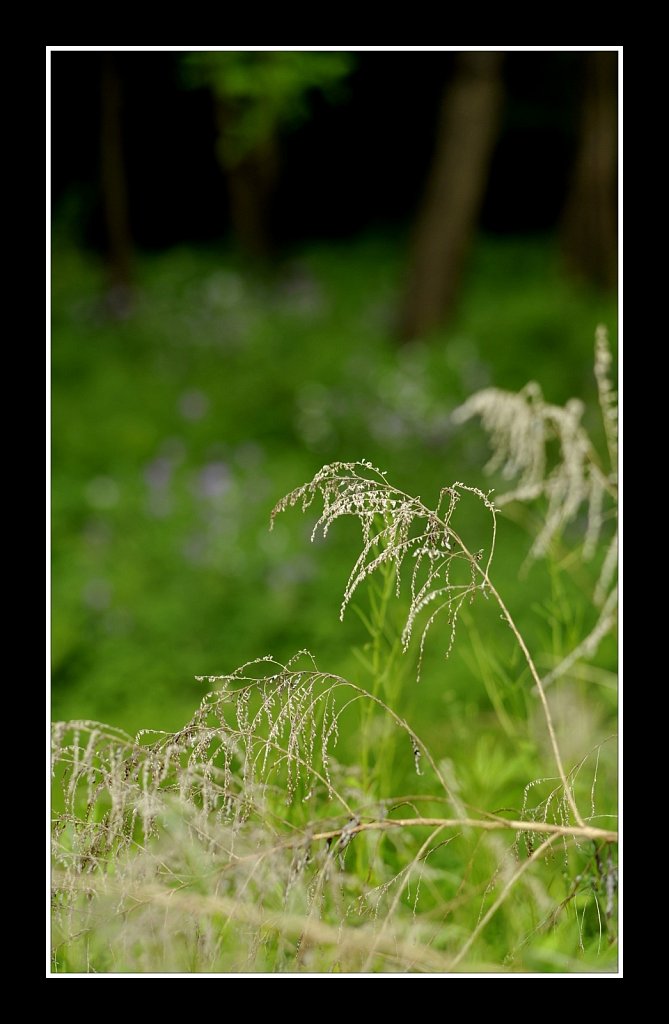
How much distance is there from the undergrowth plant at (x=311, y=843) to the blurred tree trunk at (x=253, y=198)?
24.2 feet

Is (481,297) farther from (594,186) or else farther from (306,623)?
(306,623)

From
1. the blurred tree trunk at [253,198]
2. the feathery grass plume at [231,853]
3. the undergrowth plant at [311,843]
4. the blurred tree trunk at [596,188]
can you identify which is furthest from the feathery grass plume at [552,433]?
the blurred tree trunk at [253,198]

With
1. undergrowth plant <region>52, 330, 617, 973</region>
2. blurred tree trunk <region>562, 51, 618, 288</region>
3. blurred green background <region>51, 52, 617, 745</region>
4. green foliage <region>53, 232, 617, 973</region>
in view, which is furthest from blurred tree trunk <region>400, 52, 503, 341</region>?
undergrowth plant <region>52, 330, 617, 973</region>

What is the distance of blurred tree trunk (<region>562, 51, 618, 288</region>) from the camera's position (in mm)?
6840

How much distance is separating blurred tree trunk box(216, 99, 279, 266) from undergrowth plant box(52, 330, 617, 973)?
24.2 ft

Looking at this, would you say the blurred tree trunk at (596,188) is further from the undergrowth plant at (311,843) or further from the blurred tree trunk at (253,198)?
the undergrowth plant at (311,843)

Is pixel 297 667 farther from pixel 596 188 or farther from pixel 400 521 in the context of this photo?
pixel 596 188

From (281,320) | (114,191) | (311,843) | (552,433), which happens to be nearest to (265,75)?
(281,320)

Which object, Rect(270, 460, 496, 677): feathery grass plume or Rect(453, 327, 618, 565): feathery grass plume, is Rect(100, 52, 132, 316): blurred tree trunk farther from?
Rect(270, 460, 496, 677): feathery grass plume

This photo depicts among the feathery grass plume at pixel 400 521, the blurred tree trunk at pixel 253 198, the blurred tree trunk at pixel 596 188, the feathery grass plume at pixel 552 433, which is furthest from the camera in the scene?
the blurred tree trunk at pixel 253 198

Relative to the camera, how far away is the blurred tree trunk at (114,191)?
24.1ft

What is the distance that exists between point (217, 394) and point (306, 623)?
2.58 metres

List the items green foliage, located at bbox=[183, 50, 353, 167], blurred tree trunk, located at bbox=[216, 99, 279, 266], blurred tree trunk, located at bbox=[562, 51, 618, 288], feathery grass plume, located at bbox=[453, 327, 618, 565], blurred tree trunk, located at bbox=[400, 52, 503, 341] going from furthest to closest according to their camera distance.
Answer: blurred tree trunk, located at bbox=[216, 99, 279, 266], blurred tree trunk, located at bbox=[562, 51, 618, 288], blurred tree trunk, located at bbox=[400, 52, 503, 341], green foliage, located at bbox=[183, 50, 353, 167], feathery grass plume, located at bbox=[453, 327, 618, 565]

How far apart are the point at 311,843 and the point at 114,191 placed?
23.2 ft
